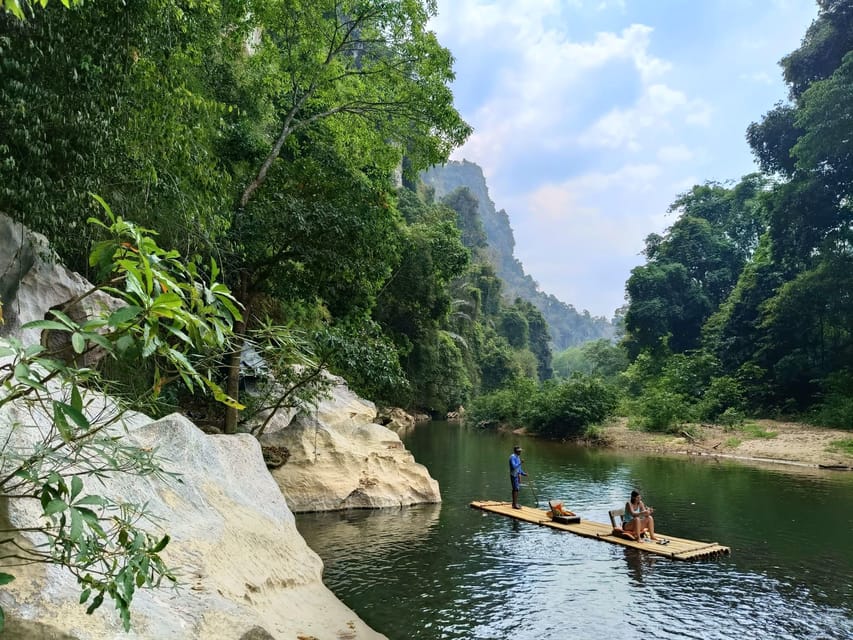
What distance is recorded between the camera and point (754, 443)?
92.9 feet

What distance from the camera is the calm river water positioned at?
7.86 meters

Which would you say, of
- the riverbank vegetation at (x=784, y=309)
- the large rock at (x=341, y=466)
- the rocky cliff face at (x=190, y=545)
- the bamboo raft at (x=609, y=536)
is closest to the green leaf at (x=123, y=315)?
the rocky cliff face at (x=190, y=545)

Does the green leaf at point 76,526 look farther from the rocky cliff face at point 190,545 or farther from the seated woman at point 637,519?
the seated woman at point 637,519

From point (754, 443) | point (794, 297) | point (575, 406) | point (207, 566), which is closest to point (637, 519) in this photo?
point (207, 566)

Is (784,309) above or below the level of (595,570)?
above

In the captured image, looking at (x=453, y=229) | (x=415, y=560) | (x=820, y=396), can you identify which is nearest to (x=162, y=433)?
(x=415, y=560)

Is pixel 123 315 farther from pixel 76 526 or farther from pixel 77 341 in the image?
pixel 76 526

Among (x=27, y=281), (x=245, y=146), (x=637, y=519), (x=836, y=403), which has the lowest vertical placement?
(x=637, y=519)

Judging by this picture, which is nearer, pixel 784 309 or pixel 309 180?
pixel 309 180

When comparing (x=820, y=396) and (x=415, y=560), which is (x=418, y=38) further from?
(x=820, y=396)

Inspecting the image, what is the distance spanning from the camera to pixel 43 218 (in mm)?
7297

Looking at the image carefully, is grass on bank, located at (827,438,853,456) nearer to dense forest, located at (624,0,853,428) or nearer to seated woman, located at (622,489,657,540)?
dense forest, located at (624,0,853,428)

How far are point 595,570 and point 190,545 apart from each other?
23.6 ft

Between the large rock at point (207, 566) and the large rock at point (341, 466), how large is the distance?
5984 millimetres
